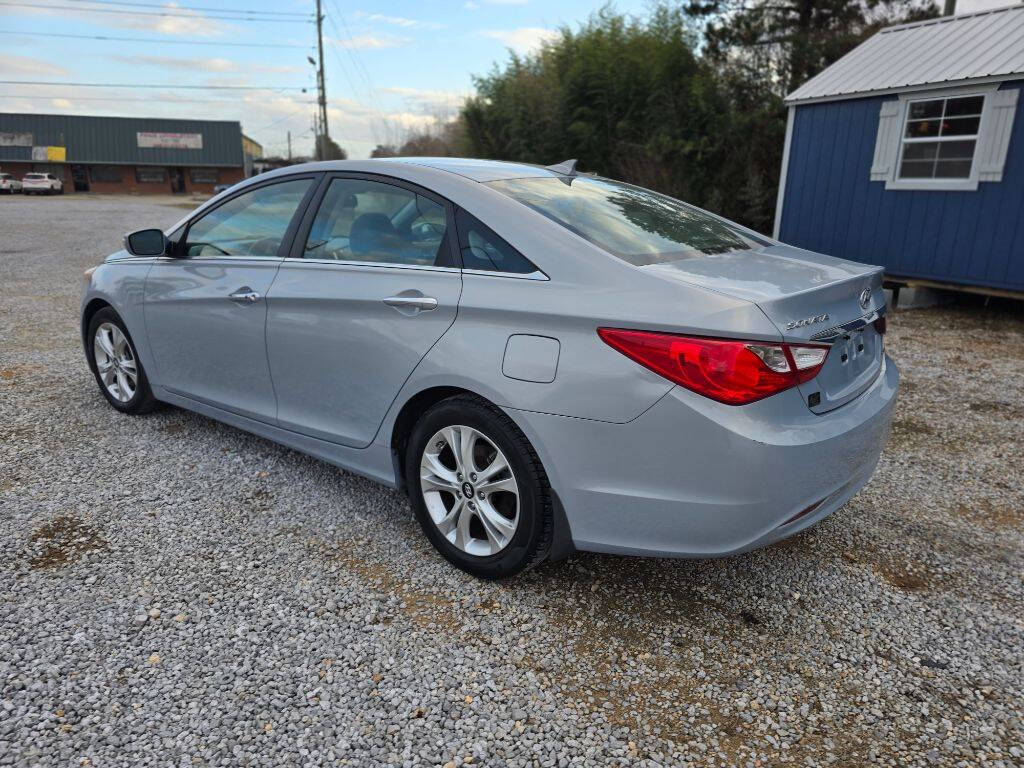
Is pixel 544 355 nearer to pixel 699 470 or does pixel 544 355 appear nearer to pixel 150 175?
pixel 699 470

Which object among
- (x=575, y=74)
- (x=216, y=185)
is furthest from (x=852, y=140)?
(x=216, y=185)

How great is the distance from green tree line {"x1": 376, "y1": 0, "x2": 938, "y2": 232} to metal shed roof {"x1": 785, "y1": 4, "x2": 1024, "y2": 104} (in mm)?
4851

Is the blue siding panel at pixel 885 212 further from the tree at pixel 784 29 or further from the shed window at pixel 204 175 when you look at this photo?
the shed window at pixel 204 175

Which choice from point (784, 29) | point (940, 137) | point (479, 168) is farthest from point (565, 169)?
point (784, 29)

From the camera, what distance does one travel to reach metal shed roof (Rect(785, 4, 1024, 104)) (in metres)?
7.94

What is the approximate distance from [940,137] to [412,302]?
323 inches

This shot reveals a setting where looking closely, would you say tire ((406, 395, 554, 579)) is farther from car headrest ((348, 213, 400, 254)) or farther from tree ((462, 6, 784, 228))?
tree ((462, 6, 784, 228))

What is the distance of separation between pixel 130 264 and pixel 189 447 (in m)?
1.11

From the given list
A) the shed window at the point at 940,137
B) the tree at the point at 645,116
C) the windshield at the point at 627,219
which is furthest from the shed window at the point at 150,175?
the windshield at the point at 627,219

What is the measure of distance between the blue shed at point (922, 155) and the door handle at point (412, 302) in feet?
25.1

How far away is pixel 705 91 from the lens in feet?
51.2

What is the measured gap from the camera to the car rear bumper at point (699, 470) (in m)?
2.12

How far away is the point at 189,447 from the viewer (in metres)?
4.03

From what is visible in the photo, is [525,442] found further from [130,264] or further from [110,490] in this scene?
[130,264]
